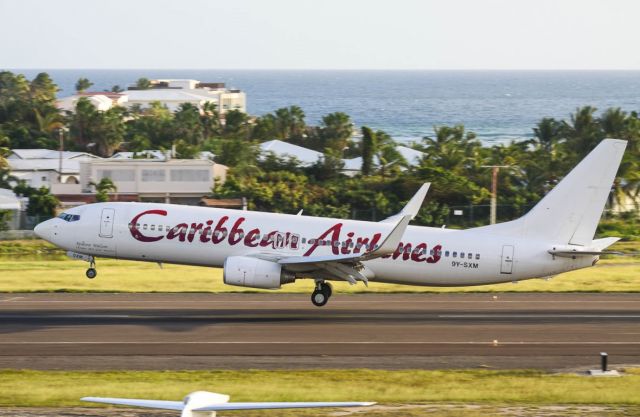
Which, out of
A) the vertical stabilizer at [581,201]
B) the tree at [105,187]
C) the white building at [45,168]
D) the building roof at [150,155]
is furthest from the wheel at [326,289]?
the building roof at [150,155]

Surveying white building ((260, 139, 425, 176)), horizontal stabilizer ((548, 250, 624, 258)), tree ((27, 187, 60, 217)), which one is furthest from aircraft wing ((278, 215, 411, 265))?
white building ((260, 139, 425, 176))

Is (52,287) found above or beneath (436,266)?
beneath

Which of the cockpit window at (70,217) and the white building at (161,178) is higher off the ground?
the cockpit window at (70,217)

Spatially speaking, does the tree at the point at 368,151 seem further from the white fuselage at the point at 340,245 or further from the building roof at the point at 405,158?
the white fuselage at the point at 340,245

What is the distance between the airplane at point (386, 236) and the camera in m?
38.0

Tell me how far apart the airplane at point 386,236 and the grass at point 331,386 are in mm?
9814

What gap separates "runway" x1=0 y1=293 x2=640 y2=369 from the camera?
30078mm

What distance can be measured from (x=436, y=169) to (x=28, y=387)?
54.9 metres

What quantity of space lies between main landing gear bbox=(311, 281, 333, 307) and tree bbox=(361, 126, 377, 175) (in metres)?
48.0

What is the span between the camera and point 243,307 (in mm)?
40062

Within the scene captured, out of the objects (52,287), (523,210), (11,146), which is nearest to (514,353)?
(52,287)

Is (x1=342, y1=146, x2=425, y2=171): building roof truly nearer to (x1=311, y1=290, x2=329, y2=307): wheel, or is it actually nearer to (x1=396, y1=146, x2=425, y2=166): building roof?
(x1=396, y1=146, x2=425, y2=166): building roof

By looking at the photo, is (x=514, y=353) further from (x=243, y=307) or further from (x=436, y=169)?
(x=436, y=169)

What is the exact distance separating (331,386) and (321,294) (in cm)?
1273
